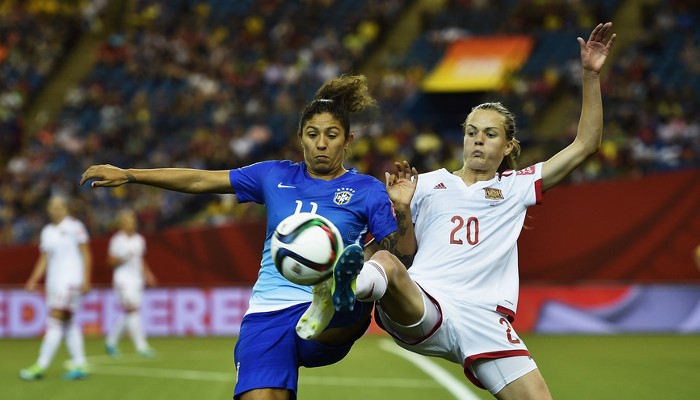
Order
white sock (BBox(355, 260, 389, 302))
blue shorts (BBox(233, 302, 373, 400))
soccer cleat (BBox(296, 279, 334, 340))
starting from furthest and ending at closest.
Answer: blue shorts (BBox(233, 302, 373, 400)) → soccer cleat (BBox(296, 279, 334, 340)) → white sock (BBox(355, 260, 389, 302))

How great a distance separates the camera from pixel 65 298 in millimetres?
11984

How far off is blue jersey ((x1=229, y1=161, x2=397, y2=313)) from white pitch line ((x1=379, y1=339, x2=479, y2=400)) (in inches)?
194

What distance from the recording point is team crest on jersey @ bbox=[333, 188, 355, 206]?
212 inches

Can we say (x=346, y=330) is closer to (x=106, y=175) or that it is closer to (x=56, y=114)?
(x=106, y=175)

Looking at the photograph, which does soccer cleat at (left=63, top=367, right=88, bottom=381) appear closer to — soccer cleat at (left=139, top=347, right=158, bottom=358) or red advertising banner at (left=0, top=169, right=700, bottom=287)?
soccer cleat at (left=139, top=347, right=158, bottom=358)

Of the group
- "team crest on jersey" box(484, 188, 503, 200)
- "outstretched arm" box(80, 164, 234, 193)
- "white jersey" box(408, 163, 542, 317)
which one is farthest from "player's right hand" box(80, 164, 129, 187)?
"team crest on jersey" box(484, 188, 503, 200)

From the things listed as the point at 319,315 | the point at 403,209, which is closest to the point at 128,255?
the point at 403,209

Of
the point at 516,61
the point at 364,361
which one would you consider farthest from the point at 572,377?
the point at 516,61

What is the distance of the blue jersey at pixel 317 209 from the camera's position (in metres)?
5.38

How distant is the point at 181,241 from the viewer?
19.4m

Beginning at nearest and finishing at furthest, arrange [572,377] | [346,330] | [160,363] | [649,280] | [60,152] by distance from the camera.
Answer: [346,330] → [572,377] → [160,363] → [649,280] → [60,152]

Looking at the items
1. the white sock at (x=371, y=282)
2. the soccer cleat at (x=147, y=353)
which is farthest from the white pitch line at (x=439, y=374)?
the white sock at (x=371, y=282)

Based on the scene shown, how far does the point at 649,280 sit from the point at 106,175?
15.2 m

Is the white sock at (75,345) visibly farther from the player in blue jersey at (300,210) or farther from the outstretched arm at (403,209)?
the outstretched arm at (403,209)
